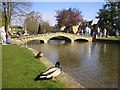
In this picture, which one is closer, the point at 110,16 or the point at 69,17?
the point at 110,16

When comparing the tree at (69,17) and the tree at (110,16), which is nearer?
the tree at (110,16)

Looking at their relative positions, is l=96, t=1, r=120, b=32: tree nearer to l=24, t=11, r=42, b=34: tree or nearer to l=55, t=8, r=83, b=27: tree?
l=55, t=8, r=83, b=27: tree

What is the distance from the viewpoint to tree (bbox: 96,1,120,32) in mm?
34375

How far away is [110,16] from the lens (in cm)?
3544

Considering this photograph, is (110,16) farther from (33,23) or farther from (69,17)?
(33,23)

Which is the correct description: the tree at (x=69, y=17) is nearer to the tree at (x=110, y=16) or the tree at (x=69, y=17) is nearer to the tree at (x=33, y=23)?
the tree at (x=33, y=23)

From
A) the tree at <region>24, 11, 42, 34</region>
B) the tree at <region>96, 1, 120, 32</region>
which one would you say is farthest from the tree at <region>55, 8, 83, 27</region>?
the tree at <region>96, 1, 120, 32</region>

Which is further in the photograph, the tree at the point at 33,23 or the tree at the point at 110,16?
the tree at the point at 33,23

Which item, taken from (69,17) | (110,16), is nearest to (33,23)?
(69,17)

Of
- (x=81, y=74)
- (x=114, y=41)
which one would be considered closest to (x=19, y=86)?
(x=81, y=74)

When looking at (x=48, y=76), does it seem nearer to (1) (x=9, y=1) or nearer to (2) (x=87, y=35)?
(1) (x=9, y=1)

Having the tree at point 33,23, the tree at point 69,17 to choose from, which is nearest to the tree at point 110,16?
the tree at point 69,17

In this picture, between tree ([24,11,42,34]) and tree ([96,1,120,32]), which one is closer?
tree ([96,1,120,32])

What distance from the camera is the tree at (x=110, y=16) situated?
3438cm
